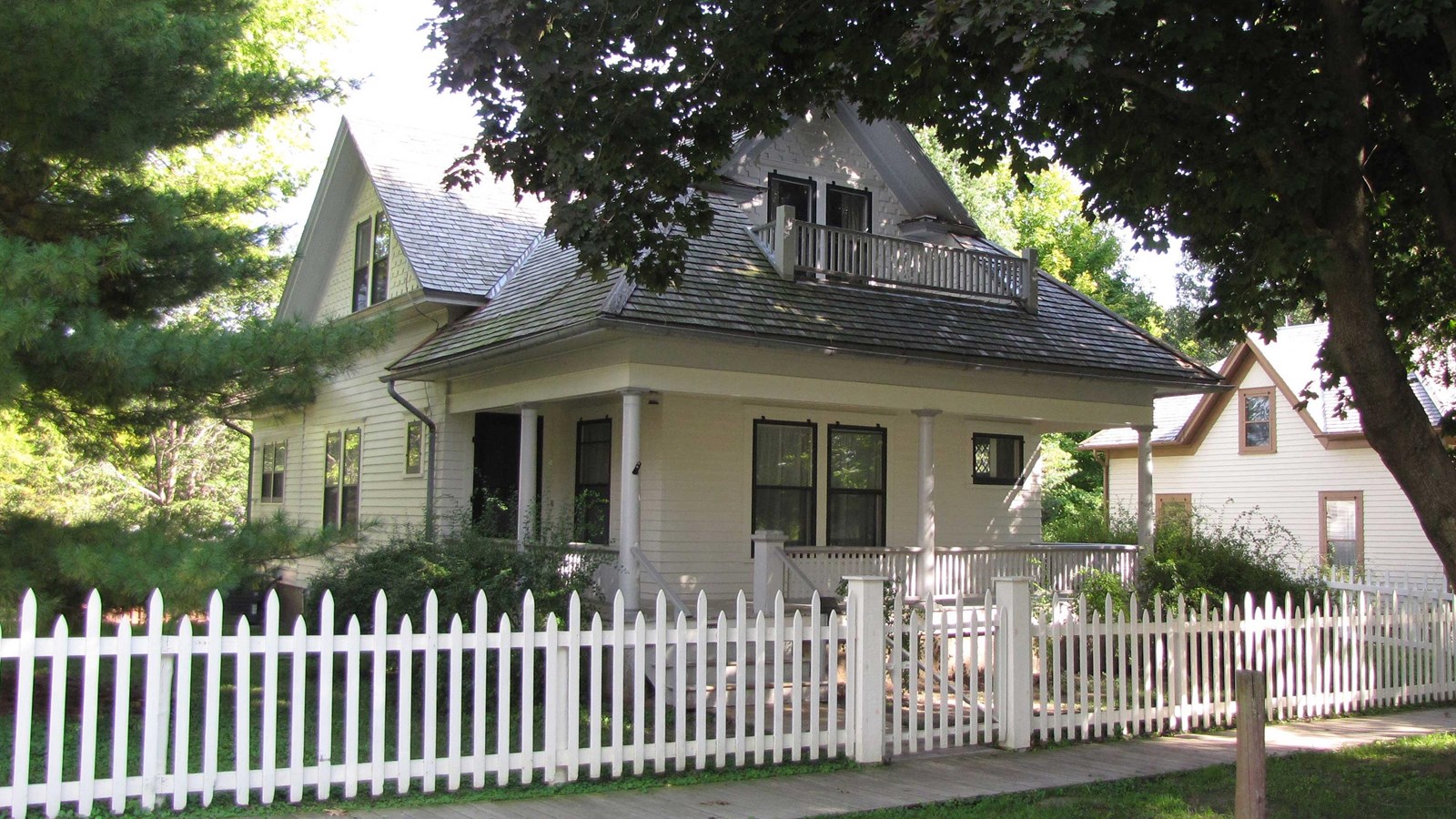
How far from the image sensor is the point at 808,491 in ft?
54.0

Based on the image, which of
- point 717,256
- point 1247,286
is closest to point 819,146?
point 717,256

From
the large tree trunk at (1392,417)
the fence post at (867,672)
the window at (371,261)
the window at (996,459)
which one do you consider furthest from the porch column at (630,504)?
the window at (371,261)

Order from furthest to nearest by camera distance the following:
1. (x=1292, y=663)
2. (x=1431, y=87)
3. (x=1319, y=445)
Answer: (x=1319, y=445)
(x=1292, y=663)
(x=1431, y=87)

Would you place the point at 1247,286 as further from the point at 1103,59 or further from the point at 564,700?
the point at 564,700

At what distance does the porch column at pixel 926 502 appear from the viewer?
1505cm

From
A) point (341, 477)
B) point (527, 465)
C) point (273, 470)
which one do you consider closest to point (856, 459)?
point (527, 465)

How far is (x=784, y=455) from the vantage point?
53.6 ft

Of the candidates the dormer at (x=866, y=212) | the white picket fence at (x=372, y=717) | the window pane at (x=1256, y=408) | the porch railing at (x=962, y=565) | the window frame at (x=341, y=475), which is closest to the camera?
the white picket fence at (x=372, y=717)

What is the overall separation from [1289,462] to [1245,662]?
19.2m

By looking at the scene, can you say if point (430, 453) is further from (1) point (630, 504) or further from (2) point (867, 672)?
(2) point (867, 672)

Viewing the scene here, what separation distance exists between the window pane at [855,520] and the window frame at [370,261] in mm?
7940

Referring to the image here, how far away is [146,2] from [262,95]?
1991 millimetres

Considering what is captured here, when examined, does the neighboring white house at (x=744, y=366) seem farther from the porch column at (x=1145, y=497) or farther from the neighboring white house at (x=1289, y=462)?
the neighboring white house at (x=1289, y=462)

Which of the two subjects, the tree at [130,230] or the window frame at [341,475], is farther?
the window frame at [341,475]
